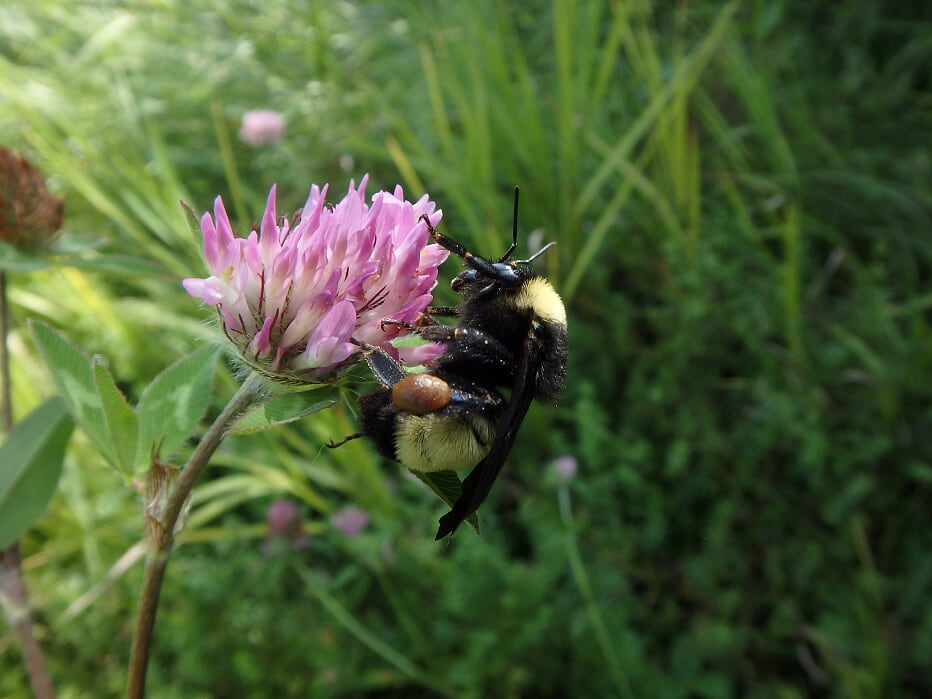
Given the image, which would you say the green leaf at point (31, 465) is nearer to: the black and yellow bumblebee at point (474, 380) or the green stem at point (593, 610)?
the black and yellow bumblebee at point (474, 380)

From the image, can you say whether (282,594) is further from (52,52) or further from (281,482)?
(52,52)

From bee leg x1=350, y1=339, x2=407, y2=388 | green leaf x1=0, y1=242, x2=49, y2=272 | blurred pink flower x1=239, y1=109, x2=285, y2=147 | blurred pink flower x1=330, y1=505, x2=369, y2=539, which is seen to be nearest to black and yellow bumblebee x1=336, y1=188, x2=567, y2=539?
bee leg x1=350, y1=339, x2=407, y2=388

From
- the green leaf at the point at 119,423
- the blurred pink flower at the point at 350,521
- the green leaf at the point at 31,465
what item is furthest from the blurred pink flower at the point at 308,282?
the blurred pink flower at the point at 350,521

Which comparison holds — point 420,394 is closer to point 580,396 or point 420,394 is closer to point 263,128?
point 580,396

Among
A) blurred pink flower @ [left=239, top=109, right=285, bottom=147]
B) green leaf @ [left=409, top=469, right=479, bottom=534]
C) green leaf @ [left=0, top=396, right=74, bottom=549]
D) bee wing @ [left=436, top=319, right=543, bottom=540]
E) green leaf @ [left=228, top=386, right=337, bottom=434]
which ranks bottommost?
blurred pink flower @ [left=239, top=109, right=285, bottom=147]

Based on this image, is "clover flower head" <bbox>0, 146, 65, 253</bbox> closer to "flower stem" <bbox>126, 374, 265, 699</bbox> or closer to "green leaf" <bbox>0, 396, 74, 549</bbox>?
"green leaf" <bbox>0, 396, 74, 549</bbox>

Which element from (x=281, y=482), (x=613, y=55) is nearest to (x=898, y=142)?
(x=613, y=55)

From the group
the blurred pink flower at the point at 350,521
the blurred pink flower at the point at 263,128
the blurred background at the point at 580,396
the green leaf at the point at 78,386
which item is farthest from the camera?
the blurred pink flower at the point at 263,128
